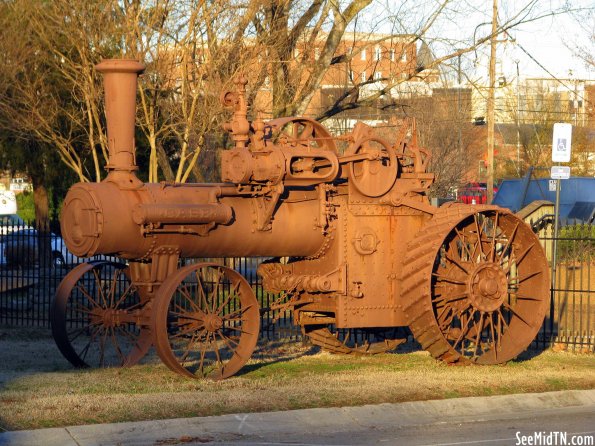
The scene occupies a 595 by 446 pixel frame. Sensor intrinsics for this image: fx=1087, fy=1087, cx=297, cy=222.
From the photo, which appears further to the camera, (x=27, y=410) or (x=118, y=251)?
(x=118, y=251)

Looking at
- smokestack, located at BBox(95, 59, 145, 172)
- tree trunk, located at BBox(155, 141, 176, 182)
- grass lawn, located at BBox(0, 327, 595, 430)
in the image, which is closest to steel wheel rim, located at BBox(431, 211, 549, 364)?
grass lawn, located at BBox(0, 327, 595, 430)

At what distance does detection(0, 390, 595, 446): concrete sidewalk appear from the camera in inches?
328

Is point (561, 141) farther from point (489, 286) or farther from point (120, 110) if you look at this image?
point (120, 110)

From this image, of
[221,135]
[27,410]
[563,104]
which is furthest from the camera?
[563,104]

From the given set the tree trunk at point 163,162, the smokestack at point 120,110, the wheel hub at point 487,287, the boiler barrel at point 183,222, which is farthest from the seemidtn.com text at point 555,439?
the tree trunk at point 163,162

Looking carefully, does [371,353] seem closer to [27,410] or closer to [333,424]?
[333,424]

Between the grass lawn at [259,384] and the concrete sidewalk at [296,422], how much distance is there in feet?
0.81

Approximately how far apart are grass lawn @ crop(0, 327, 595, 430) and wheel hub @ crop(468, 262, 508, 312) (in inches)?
28.4

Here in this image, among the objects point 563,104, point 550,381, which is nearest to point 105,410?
point 550,381

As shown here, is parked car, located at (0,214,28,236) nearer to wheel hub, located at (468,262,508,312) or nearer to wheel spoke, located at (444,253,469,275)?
wheel spoke, located at (444,253,469,275)

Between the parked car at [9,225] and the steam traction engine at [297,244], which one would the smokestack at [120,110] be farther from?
the parked car at [9,225]

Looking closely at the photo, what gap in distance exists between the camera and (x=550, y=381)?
11438 millimetres

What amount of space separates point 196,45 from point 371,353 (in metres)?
7.16

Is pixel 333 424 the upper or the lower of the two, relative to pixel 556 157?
lower
